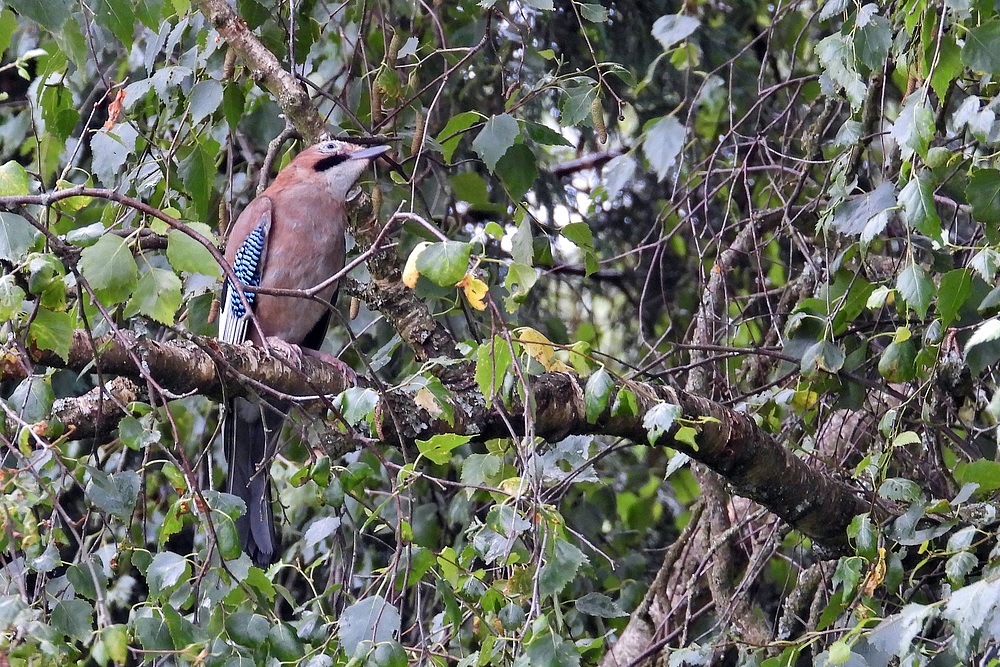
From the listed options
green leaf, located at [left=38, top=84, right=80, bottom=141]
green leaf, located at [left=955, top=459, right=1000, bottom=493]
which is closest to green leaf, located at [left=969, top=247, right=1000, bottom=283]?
green leaf, located at [left=955, top=459, right=1000, bottom=493]

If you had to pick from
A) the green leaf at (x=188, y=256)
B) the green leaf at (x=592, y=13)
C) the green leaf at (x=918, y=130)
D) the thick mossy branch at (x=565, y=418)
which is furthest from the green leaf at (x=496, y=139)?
the green leaf at (x=188, y=256)

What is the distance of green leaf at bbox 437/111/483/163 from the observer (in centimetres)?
279

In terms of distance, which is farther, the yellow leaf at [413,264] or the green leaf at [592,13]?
the green leaf at [592,13]

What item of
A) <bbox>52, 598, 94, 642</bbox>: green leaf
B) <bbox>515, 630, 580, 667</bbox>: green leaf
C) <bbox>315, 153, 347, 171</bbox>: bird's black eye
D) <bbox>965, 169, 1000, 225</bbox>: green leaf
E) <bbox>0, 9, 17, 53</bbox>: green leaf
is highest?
<bbox>0, 9, 17, 53</bbox>: green leaf

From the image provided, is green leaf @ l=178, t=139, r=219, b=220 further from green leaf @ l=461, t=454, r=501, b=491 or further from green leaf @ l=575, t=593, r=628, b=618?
green leaf @ l=575, t=593, r=628, b=618

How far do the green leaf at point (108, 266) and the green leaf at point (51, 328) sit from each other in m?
0.17

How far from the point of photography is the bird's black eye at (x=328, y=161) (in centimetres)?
399

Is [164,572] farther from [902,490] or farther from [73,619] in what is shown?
[902,490]

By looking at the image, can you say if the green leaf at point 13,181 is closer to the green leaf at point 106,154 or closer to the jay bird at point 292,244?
the green leaf at point 106,154

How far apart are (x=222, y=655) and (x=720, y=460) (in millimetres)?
1339

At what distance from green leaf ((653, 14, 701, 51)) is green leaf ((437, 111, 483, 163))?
19.4 inches

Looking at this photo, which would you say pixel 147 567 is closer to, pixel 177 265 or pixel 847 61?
pixel 177 265

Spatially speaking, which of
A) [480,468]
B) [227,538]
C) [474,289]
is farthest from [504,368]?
[480,468]

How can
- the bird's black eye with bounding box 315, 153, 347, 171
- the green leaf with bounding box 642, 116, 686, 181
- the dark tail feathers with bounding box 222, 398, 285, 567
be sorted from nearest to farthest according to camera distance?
1. the green leaf with bounding box 642, 116, 686, 181
2. the dark tail feathers with bounding box 222, 398, 285, 567
3. the bird's black eye with bounding box 315, 153, 347, 171
